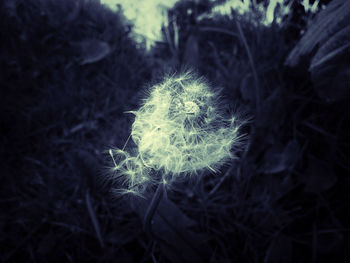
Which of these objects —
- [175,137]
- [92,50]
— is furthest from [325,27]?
[92,50]

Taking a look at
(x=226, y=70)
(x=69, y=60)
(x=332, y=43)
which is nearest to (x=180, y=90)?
(x=332, y=43)

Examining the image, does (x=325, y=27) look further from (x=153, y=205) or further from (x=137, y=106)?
(x=153, y=205)

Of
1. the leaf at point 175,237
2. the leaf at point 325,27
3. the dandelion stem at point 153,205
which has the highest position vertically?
the leaf at point 325,27

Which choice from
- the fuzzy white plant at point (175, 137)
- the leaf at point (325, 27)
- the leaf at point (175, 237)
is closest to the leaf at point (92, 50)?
the fuzzy white plant at point (175, 137)

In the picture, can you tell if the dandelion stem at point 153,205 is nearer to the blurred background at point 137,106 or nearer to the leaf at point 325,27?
the blurred background at point 137,106

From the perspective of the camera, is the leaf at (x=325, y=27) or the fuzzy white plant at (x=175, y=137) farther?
the leaf at (x=325, y=27)

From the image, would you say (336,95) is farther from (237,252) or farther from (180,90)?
(237,252)

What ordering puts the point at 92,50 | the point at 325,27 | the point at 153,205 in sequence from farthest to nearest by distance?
the point at 92,50 → the point at 325,27 → the point at 153,205
